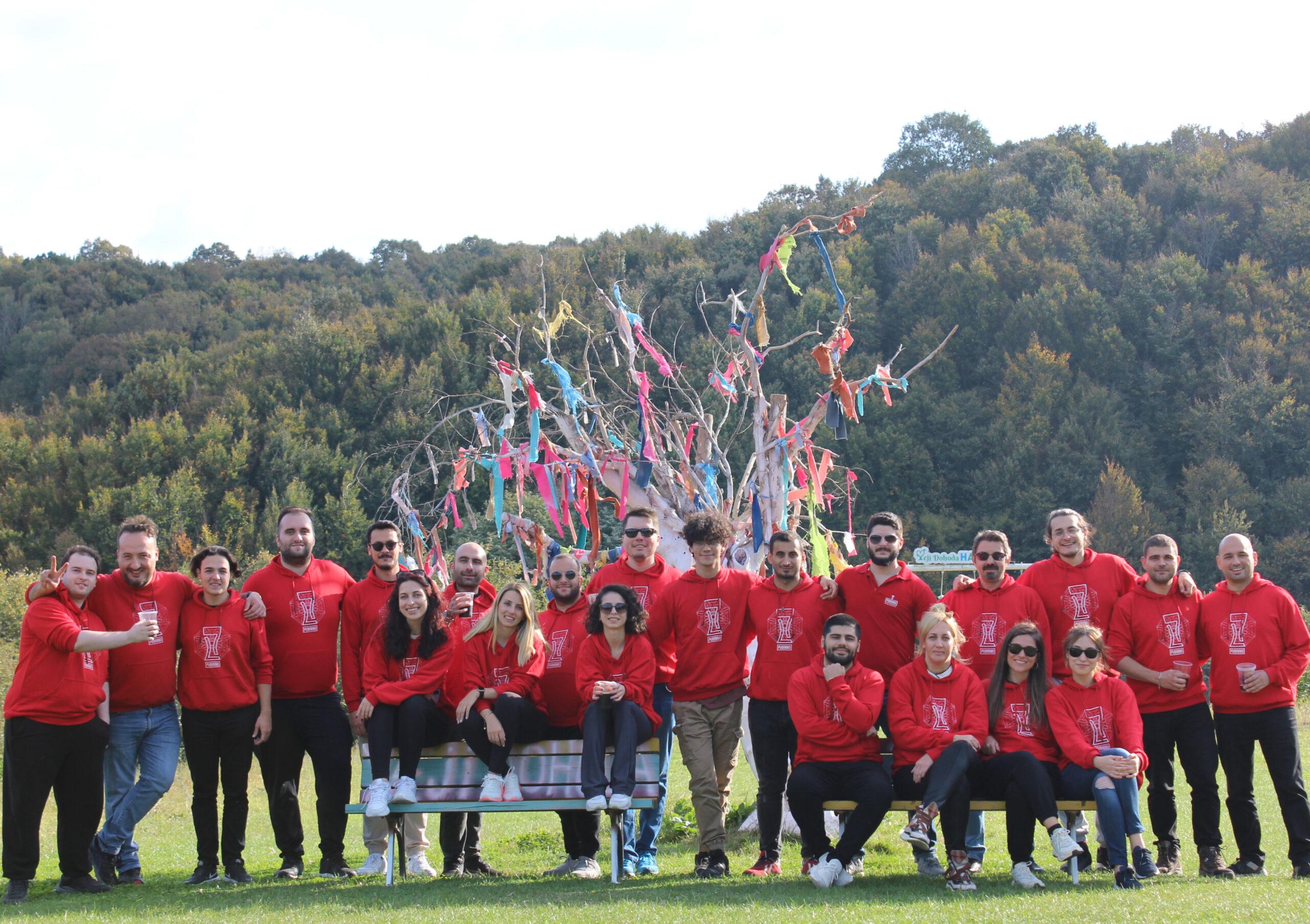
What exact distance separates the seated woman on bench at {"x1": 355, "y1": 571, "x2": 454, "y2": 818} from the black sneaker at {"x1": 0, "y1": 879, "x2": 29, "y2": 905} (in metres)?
1.65

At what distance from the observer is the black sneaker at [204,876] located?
639 centimetres

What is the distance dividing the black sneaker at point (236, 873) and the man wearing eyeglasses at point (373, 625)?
2.02 ft

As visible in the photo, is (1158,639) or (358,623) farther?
(358,623)

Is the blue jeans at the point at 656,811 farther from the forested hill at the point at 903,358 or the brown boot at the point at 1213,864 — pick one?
the forested hill at the point at 903,358

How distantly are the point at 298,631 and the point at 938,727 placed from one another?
3363mm

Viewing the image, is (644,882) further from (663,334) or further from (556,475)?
(663,334)

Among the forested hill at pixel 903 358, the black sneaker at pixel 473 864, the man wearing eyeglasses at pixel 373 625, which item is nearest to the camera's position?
the man wearing eyeglasses at pixel 373 625

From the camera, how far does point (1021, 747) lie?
5.96 m

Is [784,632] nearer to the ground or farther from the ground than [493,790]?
farther from the ground

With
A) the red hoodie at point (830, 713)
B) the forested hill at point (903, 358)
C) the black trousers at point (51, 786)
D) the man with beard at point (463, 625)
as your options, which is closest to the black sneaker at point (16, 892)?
the black trousers at point (51, 786)

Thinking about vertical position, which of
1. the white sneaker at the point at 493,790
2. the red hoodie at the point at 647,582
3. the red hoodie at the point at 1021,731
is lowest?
the white sneaker at the point at 493,790

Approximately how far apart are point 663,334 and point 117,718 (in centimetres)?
2885

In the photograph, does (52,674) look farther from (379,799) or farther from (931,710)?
(931,710)

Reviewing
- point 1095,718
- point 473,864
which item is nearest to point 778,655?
point 1095,718
